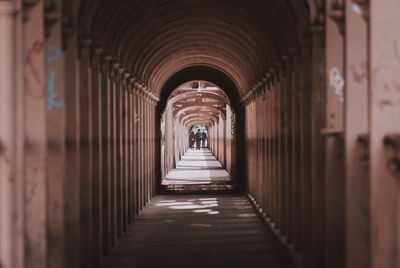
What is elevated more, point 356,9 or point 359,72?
point 356,9

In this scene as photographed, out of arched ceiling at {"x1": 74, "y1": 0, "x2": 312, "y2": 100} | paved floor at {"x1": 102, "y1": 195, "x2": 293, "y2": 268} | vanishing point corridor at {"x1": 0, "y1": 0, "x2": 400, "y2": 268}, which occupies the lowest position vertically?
paved floor at {"x1": 102, "y1": 195, "x2": 293, "y2": 268}

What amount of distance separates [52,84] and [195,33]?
402 inches

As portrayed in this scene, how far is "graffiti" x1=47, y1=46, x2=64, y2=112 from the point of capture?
667 cm

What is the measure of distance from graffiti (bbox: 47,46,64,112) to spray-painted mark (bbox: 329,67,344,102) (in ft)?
8.82

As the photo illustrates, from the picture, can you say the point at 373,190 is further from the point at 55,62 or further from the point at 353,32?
the point at 55,62

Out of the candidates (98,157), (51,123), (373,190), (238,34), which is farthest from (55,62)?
(238,34)

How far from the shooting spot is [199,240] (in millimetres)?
11492

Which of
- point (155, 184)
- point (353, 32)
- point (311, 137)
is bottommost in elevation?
point (155, 184)

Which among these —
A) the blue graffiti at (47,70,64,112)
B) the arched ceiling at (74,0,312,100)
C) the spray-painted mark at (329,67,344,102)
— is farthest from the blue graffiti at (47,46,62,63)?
the spray-painted mark at (329,67,344,102)

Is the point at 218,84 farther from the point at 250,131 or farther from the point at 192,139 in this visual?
the point at 192,139

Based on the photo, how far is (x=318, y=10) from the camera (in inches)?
291

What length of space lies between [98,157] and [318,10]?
359cm

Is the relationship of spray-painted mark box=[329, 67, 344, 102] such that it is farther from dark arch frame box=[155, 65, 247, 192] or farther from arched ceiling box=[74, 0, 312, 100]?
dark arch frame box=[155, 65, 247, 192]

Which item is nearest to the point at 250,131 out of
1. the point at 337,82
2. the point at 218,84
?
the point at 218,84
